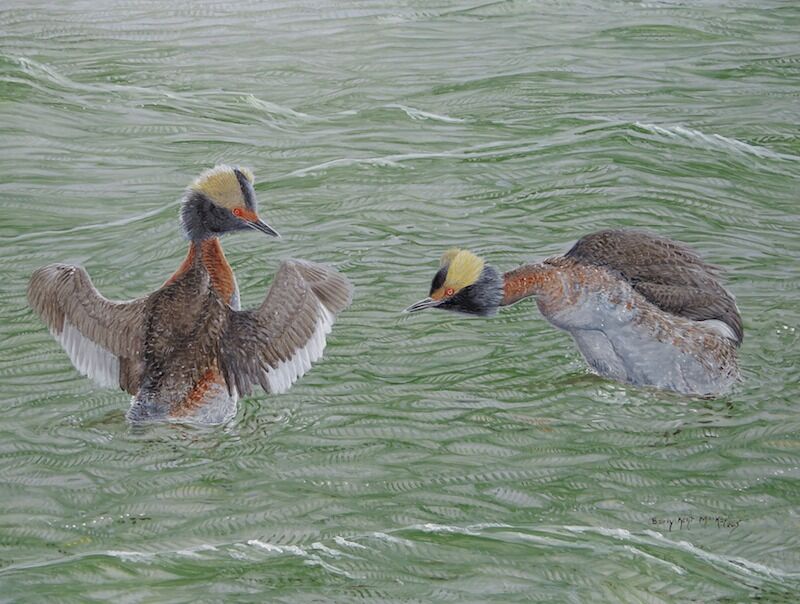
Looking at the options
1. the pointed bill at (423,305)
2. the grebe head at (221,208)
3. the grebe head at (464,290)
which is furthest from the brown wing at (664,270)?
the grebe head at (221,208)

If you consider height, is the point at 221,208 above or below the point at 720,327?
above

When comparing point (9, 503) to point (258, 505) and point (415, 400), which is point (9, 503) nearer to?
point (258, 505)

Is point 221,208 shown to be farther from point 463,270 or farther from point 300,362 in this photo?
point 463,270

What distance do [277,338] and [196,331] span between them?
0.19 meters

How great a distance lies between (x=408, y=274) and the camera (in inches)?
118

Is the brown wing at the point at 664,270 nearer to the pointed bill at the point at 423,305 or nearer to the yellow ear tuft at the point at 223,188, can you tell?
the pointed bill at the point at 423,305

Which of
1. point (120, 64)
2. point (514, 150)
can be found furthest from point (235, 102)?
point (514, 150)
